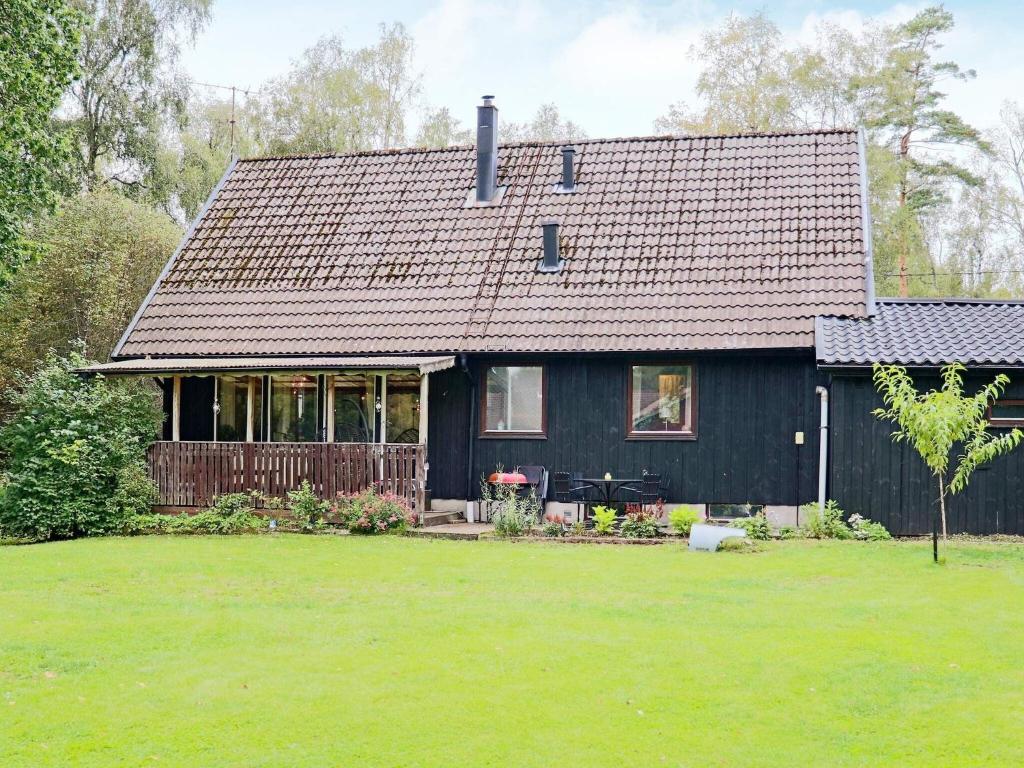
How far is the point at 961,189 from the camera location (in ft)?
129

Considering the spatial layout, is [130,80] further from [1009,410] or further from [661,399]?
[1009,410]

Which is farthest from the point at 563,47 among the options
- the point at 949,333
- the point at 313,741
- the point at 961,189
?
the point at 313,741

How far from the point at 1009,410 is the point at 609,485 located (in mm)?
5954

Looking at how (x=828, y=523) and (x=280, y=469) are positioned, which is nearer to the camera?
(x=828, y=523)

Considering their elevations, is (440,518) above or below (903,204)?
below

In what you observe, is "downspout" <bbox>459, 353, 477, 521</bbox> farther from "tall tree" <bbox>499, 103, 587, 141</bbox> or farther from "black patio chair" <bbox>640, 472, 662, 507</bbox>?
"tall tree" <bbox>499, 103, 587, 141</bbox>

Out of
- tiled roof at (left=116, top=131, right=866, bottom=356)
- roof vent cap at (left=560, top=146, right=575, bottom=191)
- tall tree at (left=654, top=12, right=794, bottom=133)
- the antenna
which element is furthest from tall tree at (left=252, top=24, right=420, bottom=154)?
roof vent cap at (left=560, top=146, right=575, bottom=191)

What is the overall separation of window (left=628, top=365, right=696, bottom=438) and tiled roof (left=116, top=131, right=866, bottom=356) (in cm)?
66

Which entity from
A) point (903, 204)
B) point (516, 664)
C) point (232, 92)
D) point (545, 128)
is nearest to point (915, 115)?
point (903, 204)

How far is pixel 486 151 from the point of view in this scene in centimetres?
2319

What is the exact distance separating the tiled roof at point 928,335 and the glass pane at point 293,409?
8.47m

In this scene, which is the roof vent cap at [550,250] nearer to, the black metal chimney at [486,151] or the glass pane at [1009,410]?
the black metal chimney at [486,151]

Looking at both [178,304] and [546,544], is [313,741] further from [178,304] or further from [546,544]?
[178,304]

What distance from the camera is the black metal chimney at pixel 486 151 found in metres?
23.1
